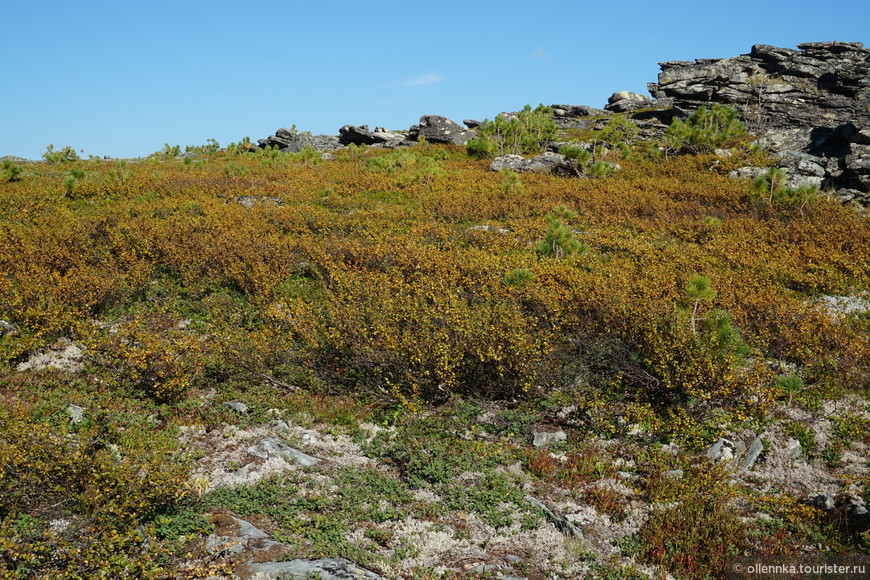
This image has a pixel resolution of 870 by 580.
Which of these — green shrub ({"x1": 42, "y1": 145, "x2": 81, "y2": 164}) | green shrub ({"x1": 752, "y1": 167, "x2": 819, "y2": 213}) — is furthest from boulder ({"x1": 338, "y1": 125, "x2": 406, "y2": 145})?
green shrub ({"x1": 752, "y1": 167, "x2": 819, "y2": 213})

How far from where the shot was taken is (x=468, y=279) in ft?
44.8

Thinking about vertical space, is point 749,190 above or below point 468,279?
above

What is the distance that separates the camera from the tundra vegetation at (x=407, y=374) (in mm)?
6238

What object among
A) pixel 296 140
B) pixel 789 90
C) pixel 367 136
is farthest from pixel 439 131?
pixel 789 90

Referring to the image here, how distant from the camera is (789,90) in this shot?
5462 cm

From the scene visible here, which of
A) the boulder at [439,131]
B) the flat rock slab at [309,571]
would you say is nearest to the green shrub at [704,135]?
the boulder at [439,131]

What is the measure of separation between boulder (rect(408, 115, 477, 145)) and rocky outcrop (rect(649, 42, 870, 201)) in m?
23.0

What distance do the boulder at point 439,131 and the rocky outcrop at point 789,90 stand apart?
22961 mm

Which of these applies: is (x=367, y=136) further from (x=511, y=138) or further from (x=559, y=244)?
(x=559, y=244)

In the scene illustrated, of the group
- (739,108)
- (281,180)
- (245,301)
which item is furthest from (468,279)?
(739,108)

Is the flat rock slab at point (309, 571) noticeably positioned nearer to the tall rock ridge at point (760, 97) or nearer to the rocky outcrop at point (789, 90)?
the rocky outcrop at point (789, 90)

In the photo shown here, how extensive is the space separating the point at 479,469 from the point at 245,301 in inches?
331

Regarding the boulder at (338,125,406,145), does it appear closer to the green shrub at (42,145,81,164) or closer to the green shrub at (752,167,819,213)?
the green shrub at (42,145,81,164)

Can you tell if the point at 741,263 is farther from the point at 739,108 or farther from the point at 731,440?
the point at 739,108
